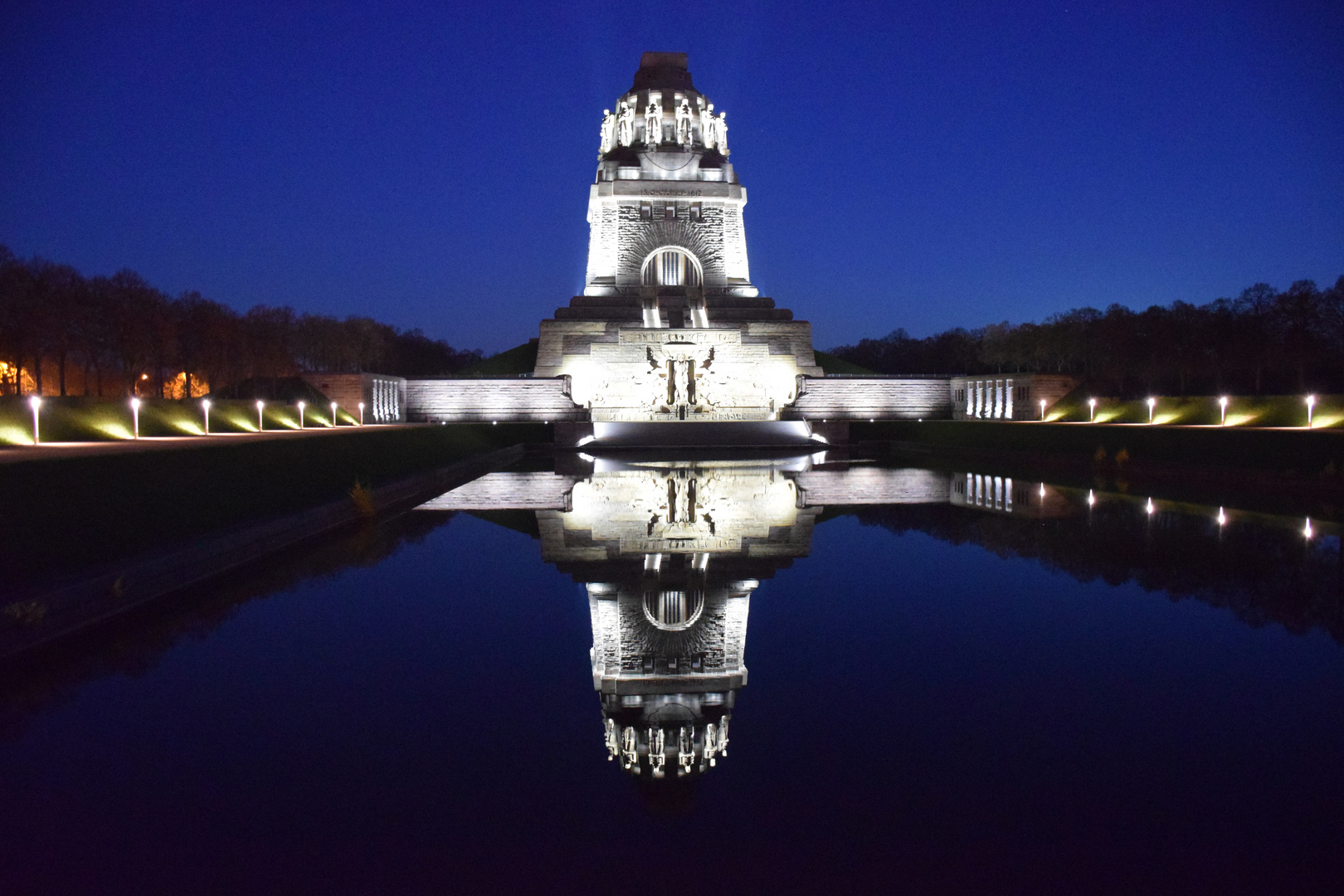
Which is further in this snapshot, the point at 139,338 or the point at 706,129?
the point at 706,129

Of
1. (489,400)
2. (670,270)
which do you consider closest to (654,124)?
(670,270)

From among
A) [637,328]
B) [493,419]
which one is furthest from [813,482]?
[493,419]

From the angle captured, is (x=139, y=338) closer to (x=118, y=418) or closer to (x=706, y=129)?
(x=118, y=418)

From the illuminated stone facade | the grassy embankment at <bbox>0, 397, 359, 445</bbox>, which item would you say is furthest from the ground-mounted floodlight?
the illuminated stone facade

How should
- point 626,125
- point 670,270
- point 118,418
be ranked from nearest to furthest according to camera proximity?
point 118,418 < point 670,270 < point 626,125

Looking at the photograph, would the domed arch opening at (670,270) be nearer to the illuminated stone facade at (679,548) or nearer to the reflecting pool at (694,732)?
the illuminated stone facade at (679,548)

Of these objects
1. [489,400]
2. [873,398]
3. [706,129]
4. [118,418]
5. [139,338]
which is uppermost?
[706,129]

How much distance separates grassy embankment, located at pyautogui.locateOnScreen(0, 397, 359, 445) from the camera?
54.8ft

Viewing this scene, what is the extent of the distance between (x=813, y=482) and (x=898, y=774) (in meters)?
13.7

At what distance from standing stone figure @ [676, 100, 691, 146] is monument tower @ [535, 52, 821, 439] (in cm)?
5

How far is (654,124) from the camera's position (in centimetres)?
4231

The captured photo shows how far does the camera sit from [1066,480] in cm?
1798

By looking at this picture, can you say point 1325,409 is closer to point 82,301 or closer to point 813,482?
point 813,482

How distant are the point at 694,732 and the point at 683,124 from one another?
41007 mm
